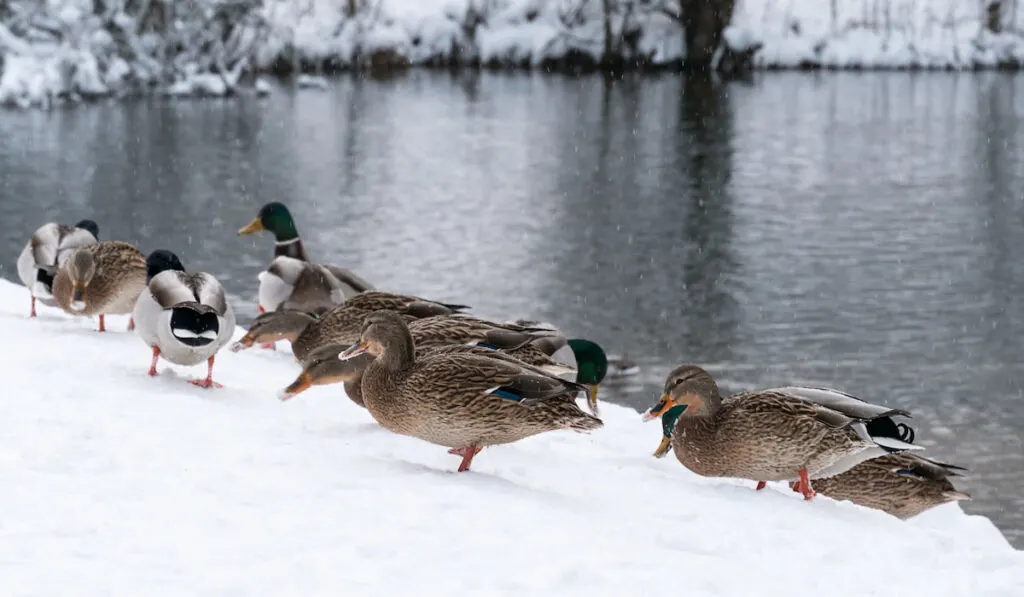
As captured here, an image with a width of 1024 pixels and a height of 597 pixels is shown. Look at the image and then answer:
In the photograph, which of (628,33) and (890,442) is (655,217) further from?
(628,33)

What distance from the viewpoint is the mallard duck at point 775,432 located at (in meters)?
6.29

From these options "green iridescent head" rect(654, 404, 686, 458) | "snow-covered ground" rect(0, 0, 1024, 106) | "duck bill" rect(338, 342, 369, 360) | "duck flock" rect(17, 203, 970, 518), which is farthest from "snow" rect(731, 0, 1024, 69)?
"duck bill" rect(338, 342, 369, 360)

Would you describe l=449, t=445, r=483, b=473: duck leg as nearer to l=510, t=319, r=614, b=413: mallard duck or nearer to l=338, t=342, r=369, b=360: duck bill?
l=338, t=342, r=369, b=360: duck bill

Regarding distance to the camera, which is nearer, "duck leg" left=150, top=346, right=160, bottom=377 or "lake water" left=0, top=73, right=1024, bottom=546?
"duck leg" left=150, top=346, right=160, bottom=377

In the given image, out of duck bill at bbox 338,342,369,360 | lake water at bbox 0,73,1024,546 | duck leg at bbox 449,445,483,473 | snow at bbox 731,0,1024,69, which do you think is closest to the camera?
duck leg at bbox 449,445,483,473

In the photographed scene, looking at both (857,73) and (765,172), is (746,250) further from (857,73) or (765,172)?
(857,73)

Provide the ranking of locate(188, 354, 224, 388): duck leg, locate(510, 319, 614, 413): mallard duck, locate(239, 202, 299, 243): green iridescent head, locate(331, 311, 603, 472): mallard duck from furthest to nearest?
locate(239, 202, 299, 243): green iridescent head < locate(510, 319, 614, 413): mallard duck < locate(188, 354, 224, 388): duck leg < locate(331, 311, 603, 472): mallard duck

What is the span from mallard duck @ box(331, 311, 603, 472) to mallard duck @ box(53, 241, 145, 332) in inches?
125

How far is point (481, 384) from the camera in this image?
18.6 feet

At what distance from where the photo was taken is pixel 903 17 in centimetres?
6066

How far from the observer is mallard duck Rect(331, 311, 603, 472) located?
18.6 feet

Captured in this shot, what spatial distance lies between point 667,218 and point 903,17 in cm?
4257

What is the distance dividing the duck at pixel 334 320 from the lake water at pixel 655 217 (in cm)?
Answer: 349

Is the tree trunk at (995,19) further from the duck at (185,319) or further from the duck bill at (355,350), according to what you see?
the duck bill at (355,350)
